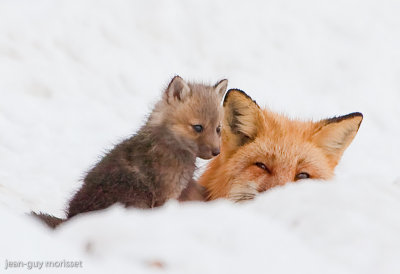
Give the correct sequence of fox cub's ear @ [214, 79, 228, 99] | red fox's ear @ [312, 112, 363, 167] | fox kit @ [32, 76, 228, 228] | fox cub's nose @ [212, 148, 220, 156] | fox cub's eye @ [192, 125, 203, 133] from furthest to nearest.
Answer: fox cub's ear @ [214, 79, 228, 99]
red fox's ear @ [312, 112, 363, 167]
fox cub's eye @ [192, 125, 203, 133]
fox cub's nose @ [212, 148, 220, 156]
fox kit @ [32, 76, 228, 228]

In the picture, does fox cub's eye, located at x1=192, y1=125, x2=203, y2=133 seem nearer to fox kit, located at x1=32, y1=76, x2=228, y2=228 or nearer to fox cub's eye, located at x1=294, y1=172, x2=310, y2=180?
fox kit, located at x1=32, y1=76, x2=228, y2=228

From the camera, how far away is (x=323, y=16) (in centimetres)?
1392

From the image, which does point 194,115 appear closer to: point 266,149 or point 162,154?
point 162,154

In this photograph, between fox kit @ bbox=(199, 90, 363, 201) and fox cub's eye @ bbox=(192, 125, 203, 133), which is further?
fox cub's eye @ bbox=(192, 125, 203, 133)

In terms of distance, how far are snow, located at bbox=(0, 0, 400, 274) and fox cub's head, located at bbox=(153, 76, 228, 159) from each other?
0.50 m

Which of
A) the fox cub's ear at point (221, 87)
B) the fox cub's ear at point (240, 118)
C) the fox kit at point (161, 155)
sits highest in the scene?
the fox cub's ear at point (221, 87)

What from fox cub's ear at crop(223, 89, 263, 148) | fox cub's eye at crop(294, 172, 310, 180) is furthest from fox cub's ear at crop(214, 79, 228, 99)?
fox cub's eye at crop(294, 172, 310, 180)

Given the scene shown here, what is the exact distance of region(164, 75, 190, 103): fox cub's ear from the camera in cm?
571

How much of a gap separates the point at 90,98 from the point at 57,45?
1.04 metres

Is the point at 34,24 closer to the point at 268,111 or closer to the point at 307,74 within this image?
the point at 307,74

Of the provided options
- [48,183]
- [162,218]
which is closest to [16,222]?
[162,218]

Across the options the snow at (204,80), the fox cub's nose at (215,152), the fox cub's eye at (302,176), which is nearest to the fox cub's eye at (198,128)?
the fox cub's nose at (215,152)

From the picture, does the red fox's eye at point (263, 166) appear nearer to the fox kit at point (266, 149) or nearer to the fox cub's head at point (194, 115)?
the fox kit at point (266, 149)

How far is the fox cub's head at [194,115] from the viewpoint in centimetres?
547
